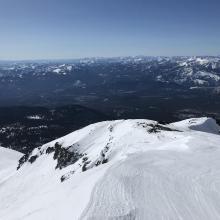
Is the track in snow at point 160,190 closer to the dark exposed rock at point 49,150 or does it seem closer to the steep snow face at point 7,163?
the dark exposed rock at point 49,150

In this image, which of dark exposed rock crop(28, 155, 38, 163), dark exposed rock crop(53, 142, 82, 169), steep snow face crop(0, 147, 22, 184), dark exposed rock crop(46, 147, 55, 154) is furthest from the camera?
steep snow face crop(0, 147, 22, 184)

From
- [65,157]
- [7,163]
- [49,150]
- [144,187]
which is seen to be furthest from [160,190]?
[7,163]

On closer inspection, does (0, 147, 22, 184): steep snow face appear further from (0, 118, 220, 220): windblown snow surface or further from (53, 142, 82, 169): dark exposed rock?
(0, 118, 220, 220): windblown snow surface

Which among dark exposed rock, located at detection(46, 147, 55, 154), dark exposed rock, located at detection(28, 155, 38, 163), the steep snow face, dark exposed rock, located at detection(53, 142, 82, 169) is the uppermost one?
dark exposed rock, located at detection(53, 142, 82, 169)

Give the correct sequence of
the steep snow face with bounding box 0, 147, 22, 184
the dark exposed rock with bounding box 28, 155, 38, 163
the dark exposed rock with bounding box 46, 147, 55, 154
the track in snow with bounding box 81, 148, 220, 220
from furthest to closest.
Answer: the steep snow face with bounding box 0, 147, 22, 184
the dark exposed rock with bounding box 28, 155, 38, 163
the dark exposed rock with bounding box 46, 147, 55, 154
the track in snow with bounding box 81, 148, 220, 220

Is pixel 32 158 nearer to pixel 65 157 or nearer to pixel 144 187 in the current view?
pixel 65 157

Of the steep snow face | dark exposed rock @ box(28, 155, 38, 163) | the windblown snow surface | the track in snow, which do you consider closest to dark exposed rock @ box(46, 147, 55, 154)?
dark exposed rock @ box(28, 155, 38, 163)

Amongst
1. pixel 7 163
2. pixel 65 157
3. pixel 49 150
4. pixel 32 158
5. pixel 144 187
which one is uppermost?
pixel 144 187

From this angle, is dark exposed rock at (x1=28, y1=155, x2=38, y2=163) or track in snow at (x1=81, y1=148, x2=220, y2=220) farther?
dark exposed rock at (x1=28, y1=155, x2=38, y2=163)
